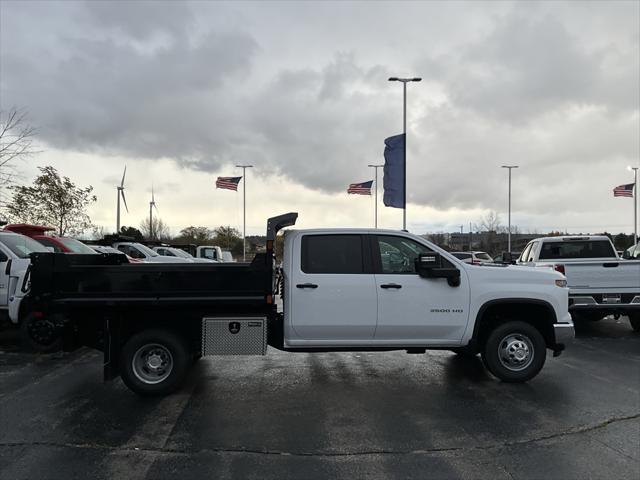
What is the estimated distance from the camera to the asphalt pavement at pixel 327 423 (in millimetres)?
3938

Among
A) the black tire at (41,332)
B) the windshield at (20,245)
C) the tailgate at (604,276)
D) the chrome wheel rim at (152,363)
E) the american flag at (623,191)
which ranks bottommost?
the chrome wheel rim at (152,363)

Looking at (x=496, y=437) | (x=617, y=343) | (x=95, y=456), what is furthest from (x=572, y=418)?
(x=617, y=343)

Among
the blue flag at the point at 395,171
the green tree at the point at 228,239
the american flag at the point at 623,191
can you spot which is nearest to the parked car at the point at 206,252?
the blue flag at the point at 395,171

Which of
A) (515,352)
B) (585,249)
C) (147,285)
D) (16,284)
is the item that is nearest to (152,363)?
(147,285)

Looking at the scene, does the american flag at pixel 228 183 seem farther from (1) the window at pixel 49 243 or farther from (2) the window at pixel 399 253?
(2) the window at pixel 399 253

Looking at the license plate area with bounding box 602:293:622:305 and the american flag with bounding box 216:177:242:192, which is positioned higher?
the american flag with bounding box 216:177:242:192

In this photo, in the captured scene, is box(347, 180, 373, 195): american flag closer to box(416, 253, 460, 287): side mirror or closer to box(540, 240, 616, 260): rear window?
box(540, 240, 616, 260): rear window

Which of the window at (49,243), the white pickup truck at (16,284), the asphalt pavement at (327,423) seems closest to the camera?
the asphalt pavement at (327,423)

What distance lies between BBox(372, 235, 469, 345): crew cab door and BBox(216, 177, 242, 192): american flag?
34.1m

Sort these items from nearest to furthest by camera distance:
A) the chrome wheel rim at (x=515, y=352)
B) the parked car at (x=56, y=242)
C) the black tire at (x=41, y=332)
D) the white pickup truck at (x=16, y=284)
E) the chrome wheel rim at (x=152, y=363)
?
the chrome wheel rim at (x=152, y=363) < the chrome wheel rim at (x=515, y=352) < the black tire at (x=41, y=332) < the white pickup truck at (x=16, y=284) < the parked car at (x=56, y=242)

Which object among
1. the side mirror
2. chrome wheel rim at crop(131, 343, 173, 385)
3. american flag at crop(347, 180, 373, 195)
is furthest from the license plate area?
american flag at crop(347, 180, 373, 195)

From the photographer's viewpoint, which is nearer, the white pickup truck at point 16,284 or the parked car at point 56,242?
the white pickup truck at point 16,284

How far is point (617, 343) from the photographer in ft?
30.6

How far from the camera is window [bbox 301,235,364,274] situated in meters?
6.04
